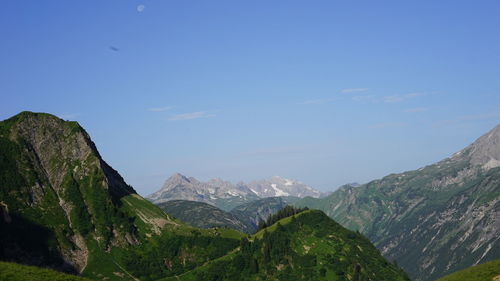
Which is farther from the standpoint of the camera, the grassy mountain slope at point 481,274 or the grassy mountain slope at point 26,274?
the grassy mountain slope at point 481,274

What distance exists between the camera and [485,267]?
14288cm

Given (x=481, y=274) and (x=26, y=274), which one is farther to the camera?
(x=481, y=274)

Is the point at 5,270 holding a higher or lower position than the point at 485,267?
higher

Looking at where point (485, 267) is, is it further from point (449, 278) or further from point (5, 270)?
point (5, 270)

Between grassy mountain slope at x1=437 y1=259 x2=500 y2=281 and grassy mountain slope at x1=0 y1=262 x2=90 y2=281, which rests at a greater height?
grassy mountain slope at x1=0 y1=262 x2=90 y2=281

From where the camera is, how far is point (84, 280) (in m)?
92.6

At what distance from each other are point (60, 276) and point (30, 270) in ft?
18.3

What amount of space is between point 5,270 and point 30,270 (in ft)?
15.7

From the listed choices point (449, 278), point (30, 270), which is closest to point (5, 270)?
point (30, 270)

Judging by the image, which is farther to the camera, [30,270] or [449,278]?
[449,278]

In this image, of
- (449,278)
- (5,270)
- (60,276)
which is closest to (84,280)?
(60,276)

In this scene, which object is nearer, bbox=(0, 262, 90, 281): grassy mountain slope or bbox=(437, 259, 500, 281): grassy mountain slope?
bbox=(0, 262, 90, 281): grassy mountain slope

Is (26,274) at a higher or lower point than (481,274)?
higher

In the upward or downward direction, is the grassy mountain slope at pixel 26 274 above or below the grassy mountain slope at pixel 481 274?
above
